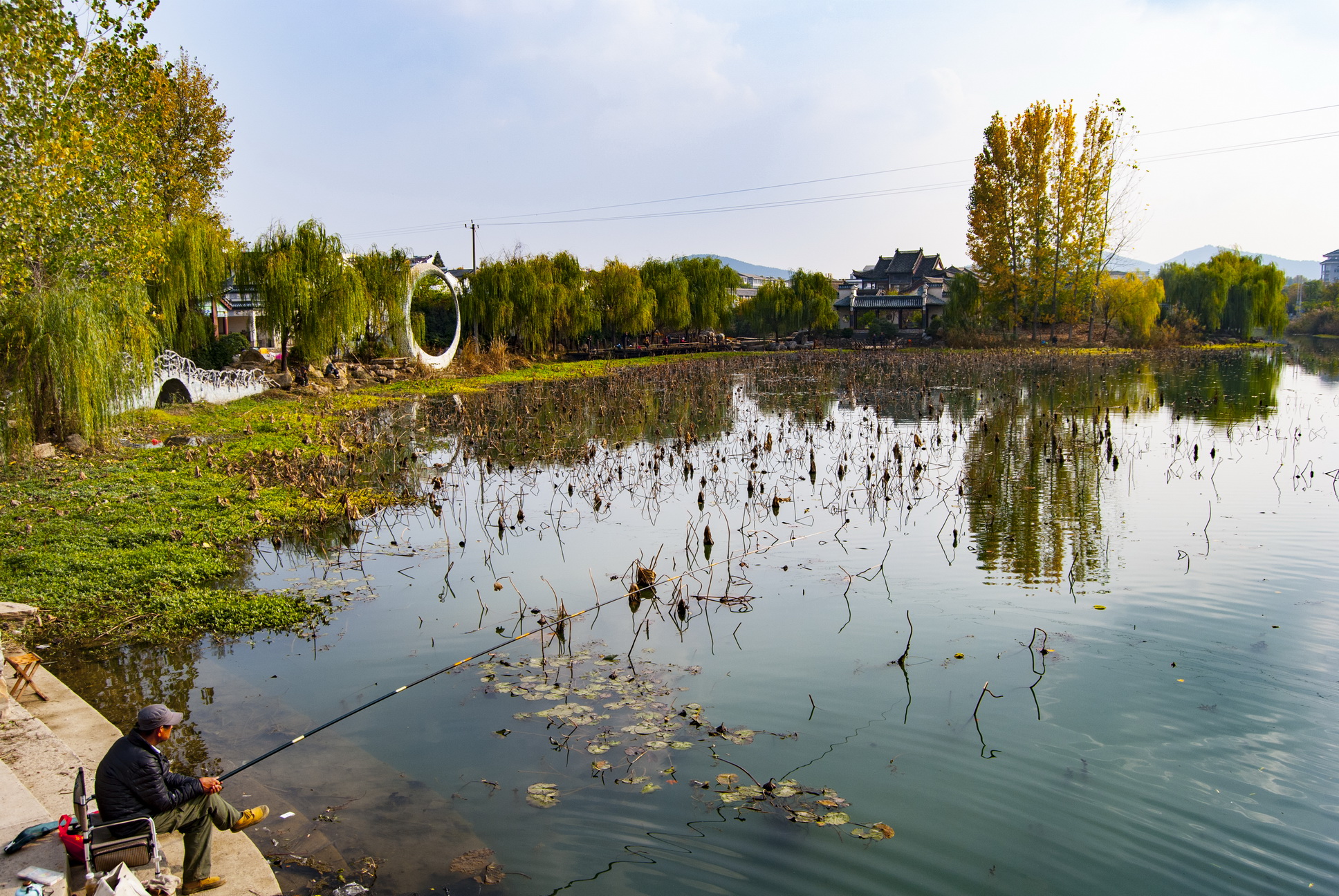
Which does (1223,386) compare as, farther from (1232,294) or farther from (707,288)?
(1232,294)

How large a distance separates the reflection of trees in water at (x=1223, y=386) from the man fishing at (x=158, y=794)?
1880 cm

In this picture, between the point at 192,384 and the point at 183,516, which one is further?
the point at 192,384

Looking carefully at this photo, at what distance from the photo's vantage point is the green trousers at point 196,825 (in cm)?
368

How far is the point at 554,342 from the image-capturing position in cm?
4516

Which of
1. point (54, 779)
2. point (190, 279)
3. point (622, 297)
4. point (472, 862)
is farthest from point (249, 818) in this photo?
point (622, 297)

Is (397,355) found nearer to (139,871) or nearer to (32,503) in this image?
(32,503)

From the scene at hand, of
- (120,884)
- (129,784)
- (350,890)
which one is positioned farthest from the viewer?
(350,890)

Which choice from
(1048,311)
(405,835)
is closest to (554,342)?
(1048,311)

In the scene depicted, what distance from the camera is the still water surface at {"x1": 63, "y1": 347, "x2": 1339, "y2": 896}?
13.9 feet

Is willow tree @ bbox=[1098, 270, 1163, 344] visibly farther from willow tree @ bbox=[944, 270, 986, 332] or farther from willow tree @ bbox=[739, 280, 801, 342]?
willow tree @ bbox=[739, 280, 801, 342]

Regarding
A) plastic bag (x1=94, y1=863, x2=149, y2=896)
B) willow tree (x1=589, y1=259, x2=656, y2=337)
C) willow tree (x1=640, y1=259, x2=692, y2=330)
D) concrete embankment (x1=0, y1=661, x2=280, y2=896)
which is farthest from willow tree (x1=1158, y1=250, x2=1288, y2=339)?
plastic bag (x1=94, y1=863, x2=149, y2=896)

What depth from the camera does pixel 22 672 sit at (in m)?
5.41

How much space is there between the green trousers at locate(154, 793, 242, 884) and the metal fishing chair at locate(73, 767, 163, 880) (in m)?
0.07

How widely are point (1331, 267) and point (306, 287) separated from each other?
406ft
